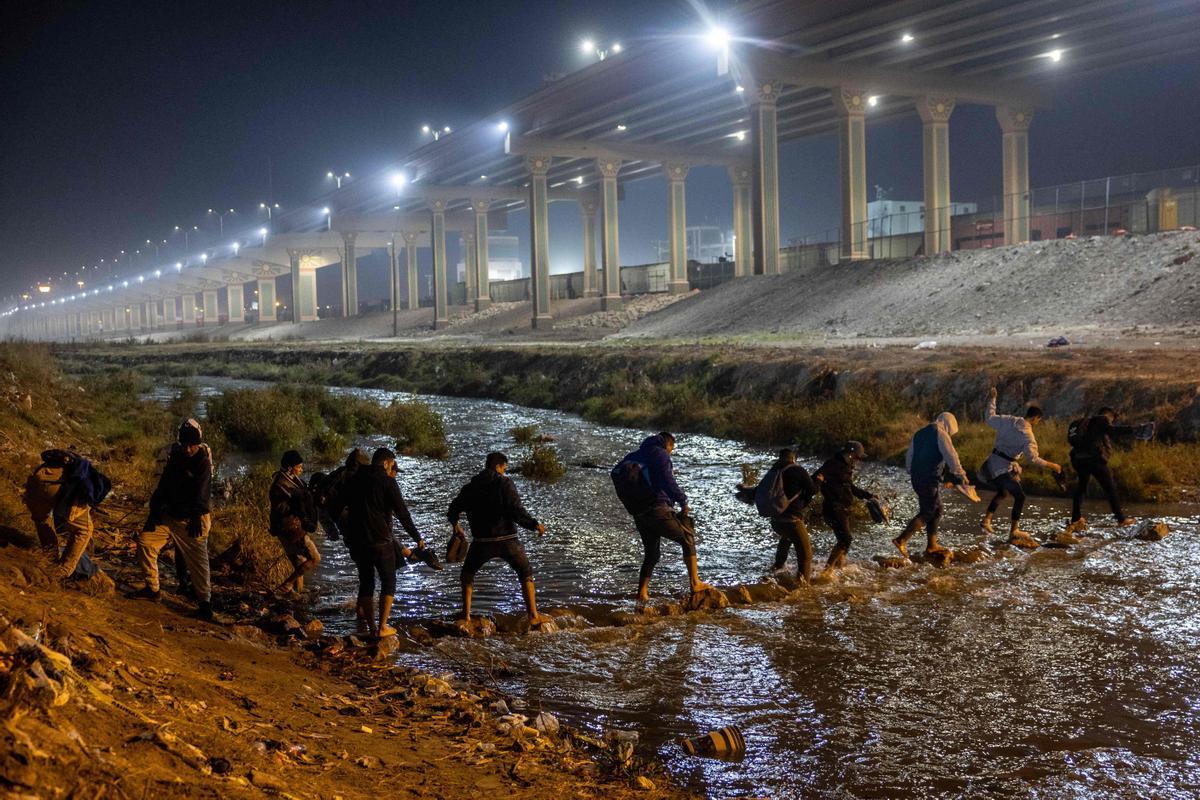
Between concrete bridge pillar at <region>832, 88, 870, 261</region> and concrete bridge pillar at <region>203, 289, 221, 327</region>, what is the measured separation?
357 ft

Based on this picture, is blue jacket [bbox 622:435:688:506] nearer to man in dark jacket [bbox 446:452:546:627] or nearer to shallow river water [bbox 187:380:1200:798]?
shallow river water [bbox 187:380:1200:798]

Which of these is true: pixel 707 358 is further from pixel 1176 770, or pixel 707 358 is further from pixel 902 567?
pixel 1176 770

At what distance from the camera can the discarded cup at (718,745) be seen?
21.7ft

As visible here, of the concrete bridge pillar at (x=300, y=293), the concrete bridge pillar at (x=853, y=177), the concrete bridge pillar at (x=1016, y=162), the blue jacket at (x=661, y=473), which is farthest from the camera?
the concrete bridge pillar at (x=300, y=293)

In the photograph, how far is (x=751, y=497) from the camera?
11.0 meters

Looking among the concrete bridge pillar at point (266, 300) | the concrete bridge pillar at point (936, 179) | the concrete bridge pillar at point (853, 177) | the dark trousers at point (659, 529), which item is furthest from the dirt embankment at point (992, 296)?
the concrete bridge pillar at point (266, 300)

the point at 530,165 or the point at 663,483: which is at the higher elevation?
the point at 530,165

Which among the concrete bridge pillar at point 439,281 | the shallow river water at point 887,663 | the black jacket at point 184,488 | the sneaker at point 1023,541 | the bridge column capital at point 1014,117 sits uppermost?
the bridge column capital at point 1014,117

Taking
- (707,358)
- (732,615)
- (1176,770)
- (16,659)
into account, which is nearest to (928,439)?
(732,615)

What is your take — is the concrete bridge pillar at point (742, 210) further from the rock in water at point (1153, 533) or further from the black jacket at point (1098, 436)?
the rock in water at point (1153, 533)

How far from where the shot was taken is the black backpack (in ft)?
31.8

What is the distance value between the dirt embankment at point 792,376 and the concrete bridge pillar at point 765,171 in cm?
1128

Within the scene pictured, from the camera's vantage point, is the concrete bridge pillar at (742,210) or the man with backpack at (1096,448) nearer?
the man with backpack at (1096,448)

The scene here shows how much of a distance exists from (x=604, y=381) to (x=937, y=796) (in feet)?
85.8
